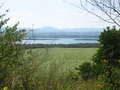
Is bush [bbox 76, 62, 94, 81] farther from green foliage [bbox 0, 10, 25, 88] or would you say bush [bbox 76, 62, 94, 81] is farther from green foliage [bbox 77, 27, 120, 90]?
green foliage [bbox 0, 10, 25, 88]

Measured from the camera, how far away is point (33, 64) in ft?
10.7

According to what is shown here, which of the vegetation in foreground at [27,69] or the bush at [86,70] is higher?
the vegetation in foreground at [27,69]

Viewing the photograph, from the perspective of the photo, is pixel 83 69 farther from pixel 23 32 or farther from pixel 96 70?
pixel 23 32

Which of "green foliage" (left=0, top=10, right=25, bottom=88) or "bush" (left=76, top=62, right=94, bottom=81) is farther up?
"green foliage" (left=0, top=10, right=25, bottom=88)

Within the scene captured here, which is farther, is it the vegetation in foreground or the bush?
the bush

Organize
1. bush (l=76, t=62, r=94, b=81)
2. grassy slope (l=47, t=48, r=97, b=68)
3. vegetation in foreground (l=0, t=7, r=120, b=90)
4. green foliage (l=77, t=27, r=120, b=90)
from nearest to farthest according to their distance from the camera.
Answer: vegetation in foreground (l=0, t=7, r=120, b=90)
green foliage (l=77, t=27, r=120, b=90)
grassy slope (l=47, t=48, r=97, b=68)
bush (l=76, t=62, r=94, b=81)

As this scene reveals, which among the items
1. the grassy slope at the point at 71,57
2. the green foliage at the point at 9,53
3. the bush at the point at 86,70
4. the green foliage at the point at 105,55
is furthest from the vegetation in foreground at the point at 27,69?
the bush at the point at 86,70

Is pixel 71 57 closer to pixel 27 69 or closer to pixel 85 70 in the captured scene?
pixel 85 70

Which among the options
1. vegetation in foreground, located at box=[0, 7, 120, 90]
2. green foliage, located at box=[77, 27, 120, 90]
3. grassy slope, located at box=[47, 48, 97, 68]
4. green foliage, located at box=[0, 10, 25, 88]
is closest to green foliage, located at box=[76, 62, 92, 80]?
green foliage, located at box=[77, 27, 120, 90]

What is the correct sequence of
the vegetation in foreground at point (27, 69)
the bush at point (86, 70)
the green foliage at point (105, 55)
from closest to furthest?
the vegetation in foreground at point (27, 69) < the green foliage at point (105, 55) < the bush at point (86, 70)

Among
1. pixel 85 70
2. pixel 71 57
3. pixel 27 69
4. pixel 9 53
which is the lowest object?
pixel 71 57

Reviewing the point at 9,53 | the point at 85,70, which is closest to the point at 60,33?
the point at 85,70

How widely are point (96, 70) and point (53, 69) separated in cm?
312

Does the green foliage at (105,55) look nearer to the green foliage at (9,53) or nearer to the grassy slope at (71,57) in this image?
the grassy slope at (71,57)
